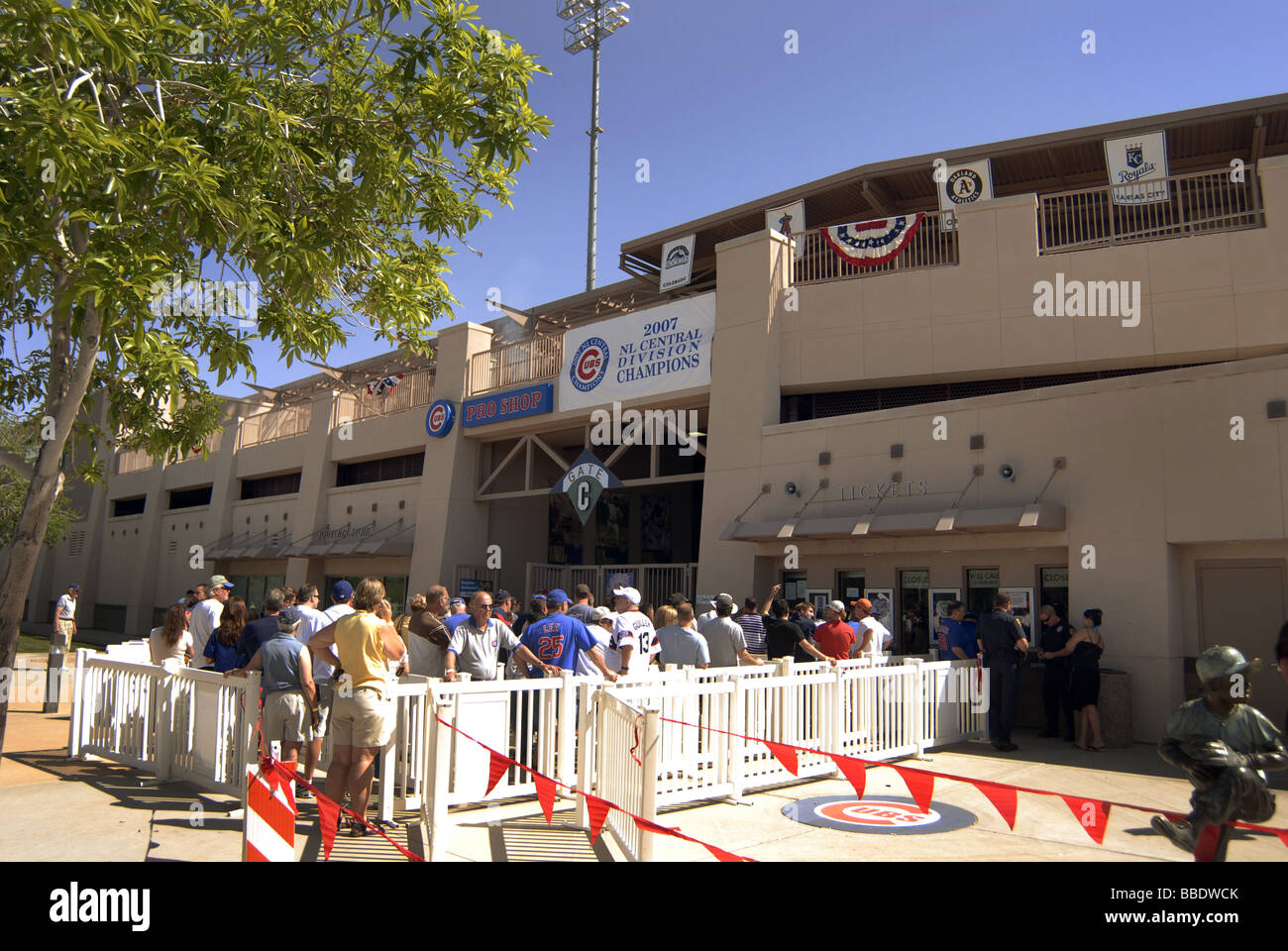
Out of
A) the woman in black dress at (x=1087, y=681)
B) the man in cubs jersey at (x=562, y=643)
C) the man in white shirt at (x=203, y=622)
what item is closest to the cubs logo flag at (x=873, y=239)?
the woman in black dress at (x=1087, y=681)

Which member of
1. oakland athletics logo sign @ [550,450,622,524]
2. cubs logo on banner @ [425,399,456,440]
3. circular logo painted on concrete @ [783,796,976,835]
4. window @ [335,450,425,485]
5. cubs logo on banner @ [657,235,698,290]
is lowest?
circular logo painted on concrete @ [783,796,976,835]

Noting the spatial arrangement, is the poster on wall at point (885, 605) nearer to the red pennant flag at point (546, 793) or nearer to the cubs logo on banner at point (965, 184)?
the cubs logo on banner at point (965, 184)

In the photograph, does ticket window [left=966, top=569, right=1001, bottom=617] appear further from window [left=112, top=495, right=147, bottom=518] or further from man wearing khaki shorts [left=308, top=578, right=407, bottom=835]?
window [left=112, top=495, right=147, bottom=518]

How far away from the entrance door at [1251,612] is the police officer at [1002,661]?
2.83 metres

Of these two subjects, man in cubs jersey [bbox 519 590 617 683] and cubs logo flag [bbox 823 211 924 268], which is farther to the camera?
cubs logo flag [bbox 823 211 924 268]

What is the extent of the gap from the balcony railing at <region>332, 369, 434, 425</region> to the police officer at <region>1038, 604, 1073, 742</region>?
56.8 feet

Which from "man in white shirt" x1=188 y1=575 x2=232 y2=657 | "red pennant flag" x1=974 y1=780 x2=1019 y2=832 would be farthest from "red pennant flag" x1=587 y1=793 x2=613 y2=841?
"man in white shirt" x1=188 y1=575 x2=232 y2=657

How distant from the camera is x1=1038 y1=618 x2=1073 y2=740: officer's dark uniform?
12.0 metres

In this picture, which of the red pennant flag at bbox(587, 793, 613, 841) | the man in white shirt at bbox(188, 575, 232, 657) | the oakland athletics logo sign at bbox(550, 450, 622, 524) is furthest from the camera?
the oakland athletics logo sign at bbox(550, 450, 622, 524)

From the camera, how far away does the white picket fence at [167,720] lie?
827cm

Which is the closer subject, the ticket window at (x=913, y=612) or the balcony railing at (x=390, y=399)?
the ticket window at (x=913, y=612)

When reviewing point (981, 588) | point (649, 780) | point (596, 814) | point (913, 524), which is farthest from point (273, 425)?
point (649, 780)

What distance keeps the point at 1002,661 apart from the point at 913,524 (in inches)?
119
